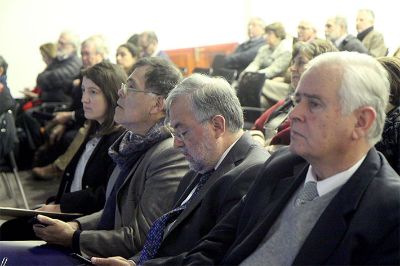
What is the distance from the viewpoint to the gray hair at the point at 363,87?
1.69 m

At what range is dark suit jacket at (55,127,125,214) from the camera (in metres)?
3.21

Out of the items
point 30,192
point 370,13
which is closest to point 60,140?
point 30,192

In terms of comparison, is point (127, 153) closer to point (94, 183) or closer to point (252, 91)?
point (94, 183)

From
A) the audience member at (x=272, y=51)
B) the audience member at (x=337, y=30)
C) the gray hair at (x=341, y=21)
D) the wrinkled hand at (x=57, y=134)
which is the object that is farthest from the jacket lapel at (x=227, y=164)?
the gray hair at (x=341, y=21)

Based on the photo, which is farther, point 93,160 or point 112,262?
point 93,160

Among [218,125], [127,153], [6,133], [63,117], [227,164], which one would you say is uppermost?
[218,125]

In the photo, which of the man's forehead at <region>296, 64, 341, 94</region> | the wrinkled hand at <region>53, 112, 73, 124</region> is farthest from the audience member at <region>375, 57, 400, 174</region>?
the wrinkled hand at <region>53, 112, 73, 124</region>

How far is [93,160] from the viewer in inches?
131

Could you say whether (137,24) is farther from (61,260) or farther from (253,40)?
(61,260)

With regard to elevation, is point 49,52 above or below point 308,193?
below

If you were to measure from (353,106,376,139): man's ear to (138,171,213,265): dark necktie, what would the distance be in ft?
2.49

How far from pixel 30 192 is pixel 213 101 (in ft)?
13.0

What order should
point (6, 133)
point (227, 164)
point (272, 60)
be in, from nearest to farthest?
point (227, 164), point (6, 133), point (272, 60)

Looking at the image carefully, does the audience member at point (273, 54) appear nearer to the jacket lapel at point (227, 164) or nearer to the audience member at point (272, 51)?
the audience member at point (272, 51)
